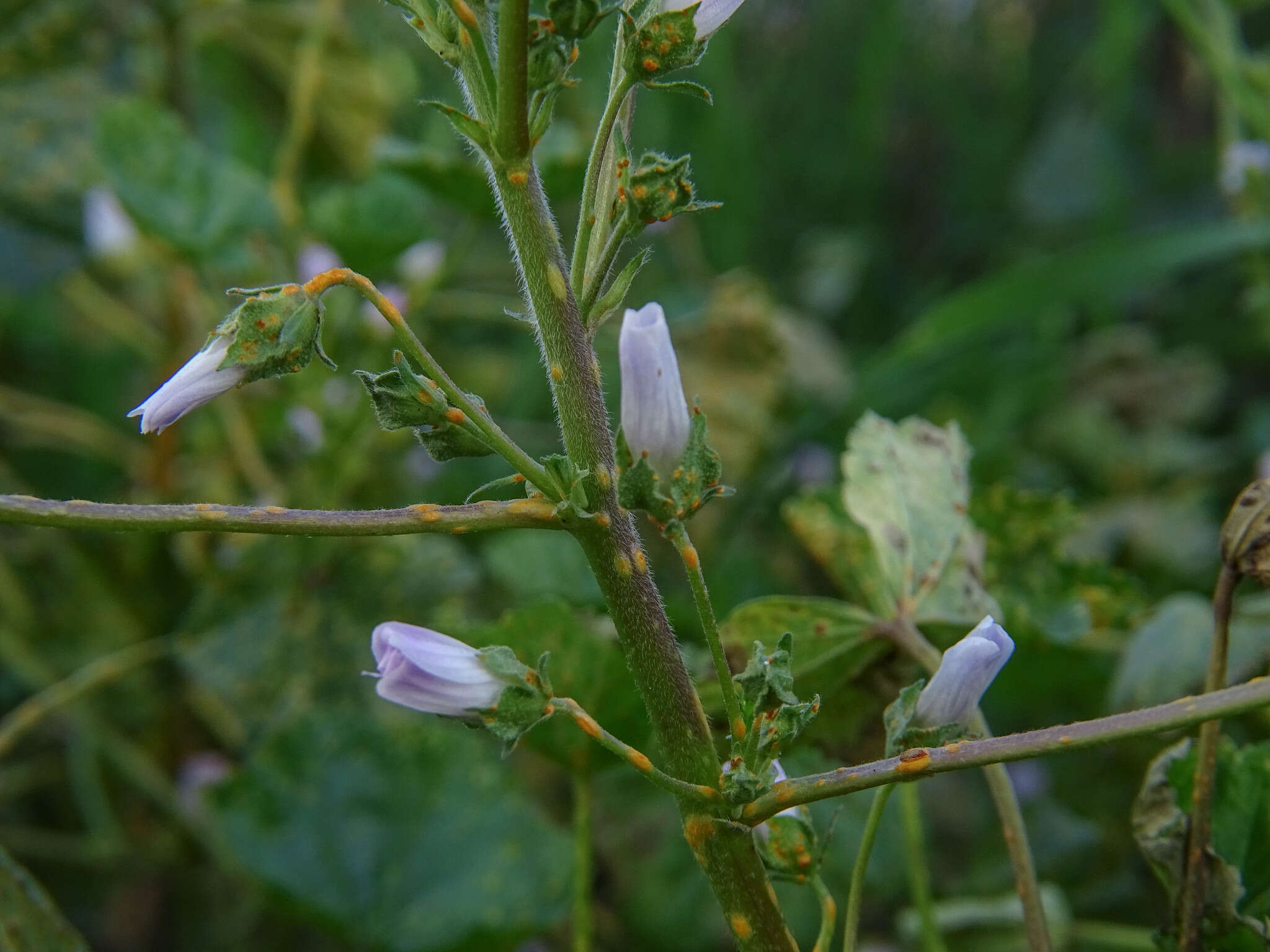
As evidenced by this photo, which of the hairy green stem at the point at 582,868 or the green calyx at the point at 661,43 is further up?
the green calyx at the point at 661,43

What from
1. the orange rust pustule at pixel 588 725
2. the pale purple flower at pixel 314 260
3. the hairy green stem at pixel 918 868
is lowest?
the hairy green stem at pixel 918 868

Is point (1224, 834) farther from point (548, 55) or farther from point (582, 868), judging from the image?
point (548, 55)

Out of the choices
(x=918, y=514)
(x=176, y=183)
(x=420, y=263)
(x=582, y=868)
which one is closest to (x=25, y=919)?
(x=582, y=868)

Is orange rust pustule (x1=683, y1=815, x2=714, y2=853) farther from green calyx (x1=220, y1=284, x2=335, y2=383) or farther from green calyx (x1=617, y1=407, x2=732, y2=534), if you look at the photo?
green calyx (x1=220, y1=284, x2=335, y2=383)

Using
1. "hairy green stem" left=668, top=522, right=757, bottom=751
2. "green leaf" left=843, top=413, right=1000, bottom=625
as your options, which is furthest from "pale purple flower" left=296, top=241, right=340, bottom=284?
"hairy green stem" left=668, top=522, right=757, bottom=751

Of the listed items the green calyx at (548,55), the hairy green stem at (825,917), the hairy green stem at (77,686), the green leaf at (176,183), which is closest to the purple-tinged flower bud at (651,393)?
the green calyx at (548,55)

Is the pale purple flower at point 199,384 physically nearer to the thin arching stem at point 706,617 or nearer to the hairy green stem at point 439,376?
the hairy green stem at point 439,376

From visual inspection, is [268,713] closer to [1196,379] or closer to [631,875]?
[631,875]
